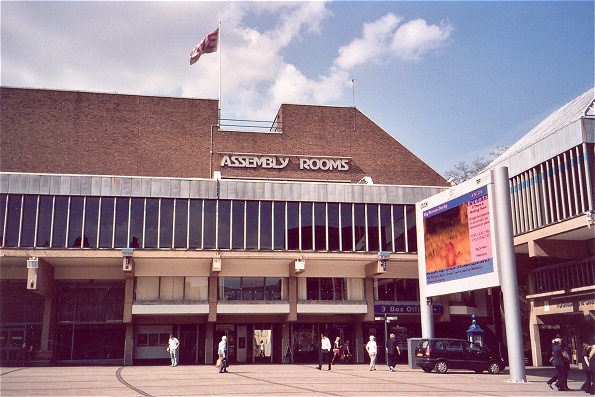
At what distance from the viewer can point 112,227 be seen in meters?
35.2

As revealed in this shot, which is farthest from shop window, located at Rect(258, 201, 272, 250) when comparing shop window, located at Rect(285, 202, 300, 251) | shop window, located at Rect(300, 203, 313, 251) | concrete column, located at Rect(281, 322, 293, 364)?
concrete column, located at Rect(281, 322, 293, 364)

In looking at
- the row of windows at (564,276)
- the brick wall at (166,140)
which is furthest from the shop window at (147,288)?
the row of windows at (564,276)

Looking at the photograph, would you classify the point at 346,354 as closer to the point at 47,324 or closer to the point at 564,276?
the point at 564,276

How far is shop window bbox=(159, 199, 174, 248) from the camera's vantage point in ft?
117

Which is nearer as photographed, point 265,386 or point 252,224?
point 265,386

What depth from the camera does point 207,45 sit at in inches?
1610

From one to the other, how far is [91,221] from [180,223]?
4.97 metres

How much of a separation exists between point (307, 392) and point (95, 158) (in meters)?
26.8

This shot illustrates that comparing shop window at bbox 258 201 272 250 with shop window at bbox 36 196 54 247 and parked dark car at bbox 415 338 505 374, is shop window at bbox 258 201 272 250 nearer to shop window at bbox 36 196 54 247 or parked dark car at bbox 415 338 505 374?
parked dark car at bbox 415 338 505 374

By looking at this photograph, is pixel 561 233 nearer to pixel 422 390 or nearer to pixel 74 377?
pixel 422 390

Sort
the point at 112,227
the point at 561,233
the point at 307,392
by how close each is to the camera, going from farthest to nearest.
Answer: the point at 112,227 → the point at 561,233 → the point at 307,392

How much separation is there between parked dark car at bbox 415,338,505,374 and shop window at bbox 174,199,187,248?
14.8 metres

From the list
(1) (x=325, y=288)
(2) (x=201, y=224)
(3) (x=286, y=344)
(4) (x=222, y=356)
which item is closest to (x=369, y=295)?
(1) (x=325, y=288)

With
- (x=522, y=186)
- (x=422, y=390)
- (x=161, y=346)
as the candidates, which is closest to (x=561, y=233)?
(x=522, y=186)
